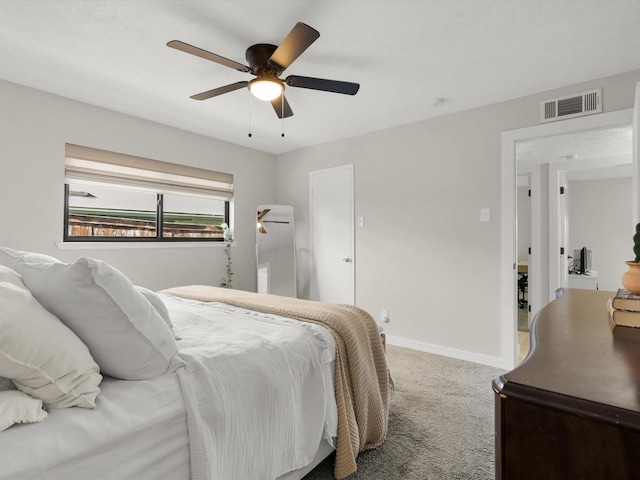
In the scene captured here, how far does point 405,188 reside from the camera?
3.81m

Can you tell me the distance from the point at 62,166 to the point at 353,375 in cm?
312

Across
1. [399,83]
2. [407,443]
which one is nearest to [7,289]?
[407,443]

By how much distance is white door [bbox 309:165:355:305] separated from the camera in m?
4.29

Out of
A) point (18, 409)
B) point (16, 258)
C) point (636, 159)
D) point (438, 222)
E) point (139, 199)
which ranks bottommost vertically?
point (18, 409)

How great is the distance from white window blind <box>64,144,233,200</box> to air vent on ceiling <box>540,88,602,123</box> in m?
3.47

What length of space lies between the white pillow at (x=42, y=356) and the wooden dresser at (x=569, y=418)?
1.03 meters

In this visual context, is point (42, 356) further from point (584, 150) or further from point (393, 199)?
point (584, 150)

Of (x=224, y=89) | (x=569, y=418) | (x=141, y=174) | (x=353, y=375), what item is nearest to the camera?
(x=569, y=418)

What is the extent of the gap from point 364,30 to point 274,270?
3.09m

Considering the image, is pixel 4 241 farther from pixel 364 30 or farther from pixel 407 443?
pixel 407 443

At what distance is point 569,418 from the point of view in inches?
21.0

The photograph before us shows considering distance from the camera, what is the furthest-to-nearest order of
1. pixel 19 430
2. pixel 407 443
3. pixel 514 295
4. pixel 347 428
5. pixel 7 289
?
pixel 514 295 → pixel 407 443 → pixel 347 428 → pixel 7 289 → pixel 19 430

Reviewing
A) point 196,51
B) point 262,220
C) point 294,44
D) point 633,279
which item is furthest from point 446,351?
point 196,51

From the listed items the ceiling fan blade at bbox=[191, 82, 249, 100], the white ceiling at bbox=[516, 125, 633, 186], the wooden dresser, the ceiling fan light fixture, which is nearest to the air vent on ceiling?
the white ceiling at bbox=[516, 125, 633, 186]
